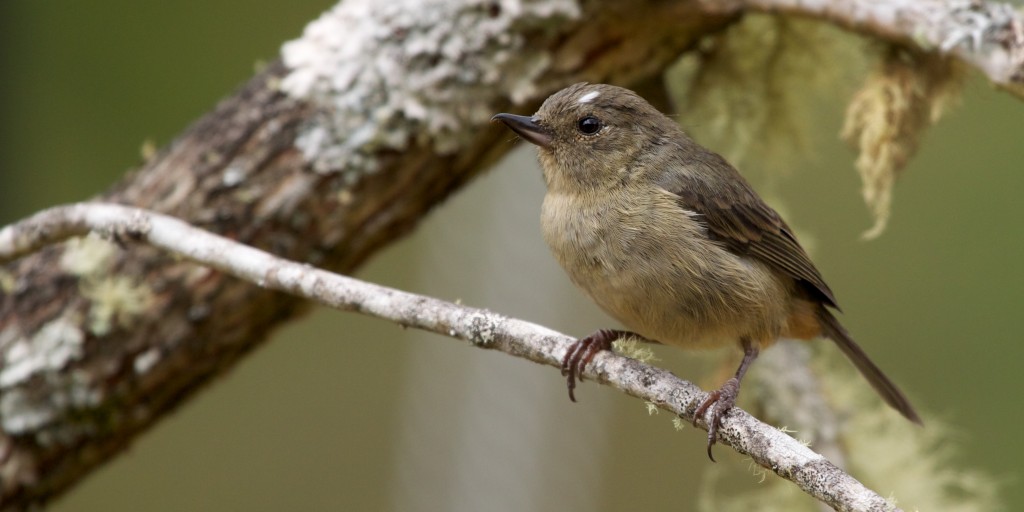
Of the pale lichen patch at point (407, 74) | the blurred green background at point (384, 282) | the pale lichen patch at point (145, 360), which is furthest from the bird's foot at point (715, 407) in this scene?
the blurred green background at point (384, 282)

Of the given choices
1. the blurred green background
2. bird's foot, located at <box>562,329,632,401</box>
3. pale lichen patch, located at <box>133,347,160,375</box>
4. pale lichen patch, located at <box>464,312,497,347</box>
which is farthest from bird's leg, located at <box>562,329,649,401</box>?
the blurred green background

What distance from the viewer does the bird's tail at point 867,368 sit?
3.33 meters

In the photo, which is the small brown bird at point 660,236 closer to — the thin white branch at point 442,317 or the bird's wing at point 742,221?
the bird's wing at point 742,221

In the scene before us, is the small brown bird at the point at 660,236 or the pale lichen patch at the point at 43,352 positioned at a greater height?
the small brown bird at the point at 660,236

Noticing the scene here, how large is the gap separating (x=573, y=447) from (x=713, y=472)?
3.31 feet

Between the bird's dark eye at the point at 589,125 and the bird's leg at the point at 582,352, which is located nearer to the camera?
the bird's leg at the point at 582,352

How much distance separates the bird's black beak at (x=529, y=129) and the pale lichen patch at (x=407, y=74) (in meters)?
0.28

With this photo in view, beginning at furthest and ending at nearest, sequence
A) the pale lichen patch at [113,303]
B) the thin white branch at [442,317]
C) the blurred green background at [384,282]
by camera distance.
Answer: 1. the blurred green background at [384,282]
2. the pale lichen patch at [113,303]
3. the thin white branch at [442,317]

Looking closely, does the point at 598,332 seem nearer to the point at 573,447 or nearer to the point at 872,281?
the point at 573,447

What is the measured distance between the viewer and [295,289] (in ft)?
8.44

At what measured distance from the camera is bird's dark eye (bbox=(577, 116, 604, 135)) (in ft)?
10.2

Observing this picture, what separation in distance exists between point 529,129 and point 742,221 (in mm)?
660

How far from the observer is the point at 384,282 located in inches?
270

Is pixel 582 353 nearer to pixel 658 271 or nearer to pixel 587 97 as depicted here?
pixel 658 271
